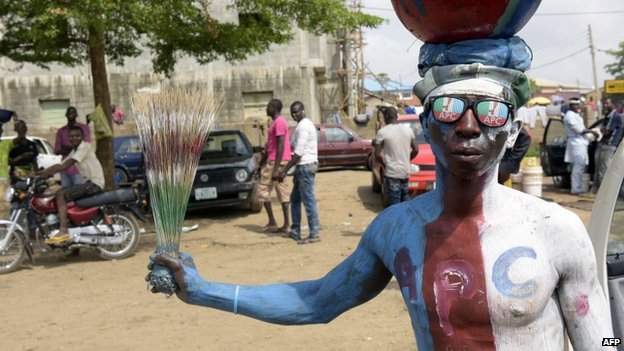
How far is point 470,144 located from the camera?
155cm

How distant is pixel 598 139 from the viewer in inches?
465

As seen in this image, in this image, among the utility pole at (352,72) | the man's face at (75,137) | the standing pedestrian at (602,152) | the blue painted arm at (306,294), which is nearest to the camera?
the blue painted arm at (306,294)

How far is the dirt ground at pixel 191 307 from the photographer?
16.5 feet

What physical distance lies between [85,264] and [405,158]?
4.16 m

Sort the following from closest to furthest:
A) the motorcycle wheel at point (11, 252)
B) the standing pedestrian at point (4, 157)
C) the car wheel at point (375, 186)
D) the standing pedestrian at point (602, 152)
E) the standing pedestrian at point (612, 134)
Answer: the motorcycle wheel at point (11, 252) < the standing pedestrian at point (4, 157) < the standing pedestrian at point (612, 134) < the standing pedestrian at point (602, 152) < the car wheel at point (375, 186)

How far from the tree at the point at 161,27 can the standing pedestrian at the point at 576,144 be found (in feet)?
13.0

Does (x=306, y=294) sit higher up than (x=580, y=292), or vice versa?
(x=580, y=292)

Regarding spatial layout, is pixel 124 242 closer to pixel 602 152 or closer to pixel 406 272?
pixel 406 272

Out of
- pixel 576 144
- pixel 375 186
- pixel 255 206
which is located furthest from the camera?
pixel 375 186

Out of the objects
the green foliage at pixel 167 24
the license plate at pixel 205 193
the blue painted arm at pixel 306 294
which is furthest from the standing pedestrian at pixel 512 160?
the blue painted arm at pixel 306 294

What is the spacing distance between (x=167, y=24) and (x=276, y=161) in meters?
2.45

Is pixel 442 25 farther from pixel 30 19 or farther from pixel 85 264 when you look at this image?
pixel 30 19

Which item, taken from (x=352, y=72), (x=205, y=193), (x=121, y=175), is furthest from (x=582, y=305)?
(x=352, y=72)

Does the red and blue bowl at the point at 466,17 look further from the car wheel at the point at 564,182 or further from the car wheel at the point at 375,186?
the car wheel at the point at 564,182
